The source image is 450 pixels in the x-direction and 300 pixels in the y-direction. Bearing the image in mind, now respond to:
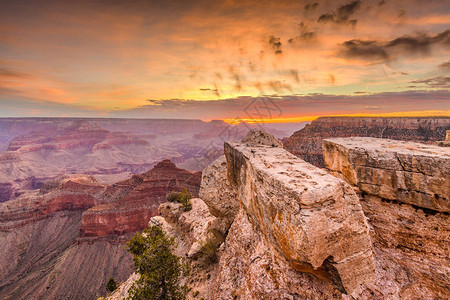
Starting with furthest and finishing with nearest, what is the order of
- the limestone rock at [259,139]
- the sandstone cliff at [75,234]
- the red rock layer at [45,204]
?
1. the red rock layer at [45,204]
2. the sandstone cliff at [75,234]
3. the limestone rock at [259,139]

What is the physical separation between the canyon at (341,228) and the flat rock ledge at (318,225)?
3cm

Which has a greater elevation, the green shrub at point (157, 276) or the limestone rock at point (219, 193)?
the limestone rock at point (219, 193)

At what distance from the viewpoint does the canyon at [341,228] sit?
493 centimetres

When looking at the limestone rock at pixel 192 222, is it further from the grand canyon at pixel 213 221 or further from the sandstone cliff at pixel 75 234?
the sandstone cliff at pixel 75 234

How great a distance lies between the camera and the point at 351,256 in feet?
17.3

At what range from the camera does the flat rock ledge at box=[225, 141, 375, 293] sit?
470 centimetres

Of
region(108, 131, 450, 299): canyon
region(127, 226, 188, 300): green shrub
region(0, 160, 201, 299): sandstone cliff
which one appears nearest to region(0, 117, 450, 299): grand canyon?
region(108, 131, 450, 299): canyon

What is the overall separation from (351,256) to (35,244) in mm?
63697

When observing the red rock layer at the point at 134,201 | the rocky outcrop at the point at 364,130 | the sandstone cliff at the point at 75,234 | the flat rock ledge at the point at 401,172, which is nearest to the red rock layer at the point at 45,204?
the sandstone cliff at the point at 75,234

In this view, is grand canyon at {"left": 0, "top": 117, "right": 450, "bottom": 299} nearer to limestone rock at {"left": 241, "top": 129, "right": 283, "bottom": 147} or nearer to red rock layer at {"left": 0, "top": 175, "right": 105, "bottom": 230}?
limestone rock at {"left": 241, "top": 129, "right": 283, "bottom": 147}

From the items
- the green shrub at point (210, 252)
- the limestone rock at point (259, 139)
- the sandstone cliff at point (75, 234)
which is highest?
the limestone rock at point (259, 139)

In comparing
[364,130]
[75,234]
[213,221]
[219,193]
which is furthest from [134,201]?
[364,130]

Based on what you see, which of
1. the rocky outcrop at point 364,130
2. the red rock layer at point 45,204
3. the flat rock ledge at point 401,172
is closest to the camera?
the flat rock ledge at point 401,172

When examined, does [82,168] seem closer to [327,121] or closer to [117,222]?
[117,222]
